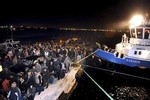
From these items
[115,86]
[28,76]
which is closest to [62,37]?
[115,86]

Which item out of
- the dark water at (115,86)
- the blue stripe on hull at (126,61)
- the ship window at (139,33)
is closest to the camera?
the dark water at (115,86)

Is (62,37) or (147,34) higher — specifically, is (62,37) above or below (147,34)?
below

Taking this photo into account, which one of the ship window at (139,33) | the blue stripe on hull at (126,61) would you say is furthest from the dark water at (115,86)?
the ship window at (139,33)

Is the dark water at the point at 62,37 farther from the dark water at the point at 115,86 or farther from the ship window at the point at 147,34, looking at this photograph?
the ship window at the point at 147,34

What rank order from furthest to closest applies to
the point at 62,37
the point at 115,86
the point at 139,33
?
the point at 62,37 < the point at 139,33 < the point at 115,86

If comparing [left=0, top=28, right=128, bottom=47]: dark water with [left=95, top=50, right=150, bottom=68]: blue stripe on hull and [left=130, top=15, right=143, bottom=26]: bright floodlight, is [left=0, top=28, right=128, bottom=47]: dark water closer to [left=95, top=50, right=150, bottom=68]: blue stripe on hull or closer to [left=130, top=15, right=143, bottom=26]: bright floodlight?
[left=95, top=50, right=150, bottom=68]: blue stripe on hull

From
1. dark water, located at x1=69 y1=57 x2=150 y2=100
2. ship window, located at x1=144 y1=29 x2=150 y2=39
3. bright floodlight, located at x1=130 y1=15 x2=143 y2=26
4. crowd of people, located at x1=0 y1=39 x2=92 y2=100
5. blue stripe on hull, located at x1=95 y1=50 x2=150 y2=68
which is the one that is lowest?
dark water, located at x1=69 y1=57 x2=150 y2=100

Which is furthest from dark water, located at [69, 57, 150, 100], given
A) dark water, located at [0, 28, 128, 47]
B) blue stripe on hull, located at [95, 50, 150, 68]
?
dark water, located at [0, 28, 128, 47]

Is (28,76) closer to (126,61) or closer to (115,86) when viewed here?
(115,86)

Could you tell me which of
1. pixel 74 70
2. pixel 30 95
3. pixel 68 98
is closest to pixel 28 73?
pixel 30 95

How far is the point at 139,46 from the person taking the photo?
18.8 metres

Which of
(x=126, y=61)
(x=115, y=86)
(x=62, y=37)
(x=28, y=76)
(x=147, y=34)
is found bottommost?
(x=115, y=86)

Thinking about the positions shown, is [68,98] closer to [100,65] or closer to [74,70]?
[74,70]

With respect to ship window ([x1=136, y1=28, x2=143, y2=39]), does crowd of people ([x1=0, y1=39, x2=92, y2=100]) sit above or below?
below
